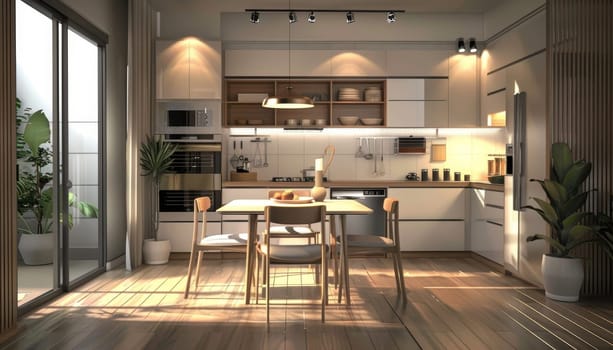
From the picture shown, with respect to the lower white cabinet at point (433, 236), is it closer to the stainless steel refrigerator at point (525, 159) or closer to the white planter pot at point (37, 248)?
the stainless steel refrigerator at point (525, 159)

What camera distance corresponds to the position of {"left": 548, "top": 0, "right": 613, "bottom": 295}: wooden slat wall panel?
460cm

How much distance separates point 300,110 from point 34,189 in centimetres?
358

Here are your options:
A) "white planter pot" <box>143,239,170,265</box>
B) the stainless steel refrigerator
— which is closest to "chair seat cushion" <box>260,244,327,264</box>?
the stainless steel refrigerator

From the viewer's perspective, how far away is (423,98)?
22.0ft

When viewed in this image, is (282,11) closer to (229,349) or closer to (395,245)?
(395,245)

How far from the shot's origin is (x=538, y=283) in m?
4.83

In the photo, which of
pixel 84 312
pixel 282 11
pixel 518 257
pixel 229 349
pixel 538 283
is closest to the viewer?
pixel 229 349

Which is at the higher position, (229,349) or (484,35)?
(484,35)

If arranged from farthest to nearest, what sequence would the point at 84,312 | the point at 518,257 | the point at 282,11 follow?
the point at 282,11 → the point at 518,257 → the point at 84,312

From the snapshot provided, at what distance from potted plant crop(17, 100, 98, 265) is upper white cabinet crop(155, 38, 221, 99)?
2205 millimetres

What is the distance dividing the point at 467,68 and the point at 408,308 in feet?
12.0

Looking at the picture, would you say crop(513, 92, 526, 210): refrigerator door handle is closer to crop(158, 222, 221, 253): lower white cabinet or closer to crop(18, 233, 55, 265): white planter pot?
crop(158, 222, 221, 253): lower white cabinet

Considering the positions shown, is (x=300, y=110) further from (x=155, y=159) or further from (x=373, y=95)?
(x=155, y=159)

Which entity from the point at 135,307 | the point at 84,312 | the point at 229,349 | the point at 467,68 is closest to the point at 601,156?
the point at 467,68
